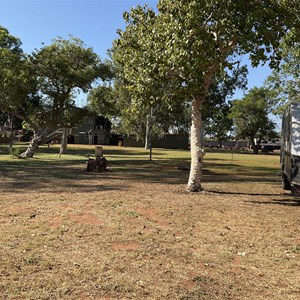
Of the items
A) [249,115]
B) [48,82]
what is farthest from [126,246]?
[249,115]

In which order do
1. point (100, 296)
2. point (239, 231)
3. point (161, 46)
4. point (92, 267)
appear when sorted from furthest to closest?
point (161, 46), point (239, 231), point (92, 267), point (100, 296)

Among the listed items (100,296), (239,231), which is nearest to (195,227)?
(239,231)

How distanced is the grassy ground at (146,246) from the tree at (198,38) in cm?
348

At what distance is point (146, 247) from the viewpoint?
6016 millimetres

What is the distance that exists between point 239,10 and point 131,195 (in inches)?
228

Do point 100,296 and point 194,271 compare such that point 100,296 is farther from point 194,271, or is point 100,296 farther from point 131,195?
point 131,195

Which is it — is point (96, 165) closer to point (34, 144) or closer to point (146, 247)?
point (34, 144)

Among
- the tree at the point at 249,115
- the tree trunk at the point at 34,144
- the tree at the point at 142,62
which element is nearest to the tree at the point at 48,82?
the tree trunk at the point at 34,144

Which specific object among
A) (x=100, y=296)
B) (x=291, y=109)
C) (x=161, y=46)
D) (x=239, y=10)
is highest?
(x=239, y=10)

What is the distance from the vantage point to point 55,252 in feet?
18.3

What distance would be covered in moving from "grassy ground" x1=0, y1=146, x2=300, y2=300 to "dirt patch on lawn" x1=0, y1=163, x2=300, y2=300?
0.01 meters

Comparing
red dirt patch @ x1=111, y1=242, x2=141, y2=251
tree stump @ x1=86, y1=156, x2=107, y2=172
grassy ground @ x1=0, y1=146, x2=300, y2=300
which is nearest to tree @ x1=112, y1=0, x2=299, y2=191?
grassy ground @ x1=0, y1=146, x2=300, y2=300

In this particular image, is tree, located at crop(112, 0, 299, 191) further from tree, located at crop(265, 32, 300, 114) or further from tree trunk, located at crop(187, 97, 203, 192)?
tree, located at crop(265, 32, 300, 114)

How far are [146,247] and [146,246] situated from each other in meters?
0.05
